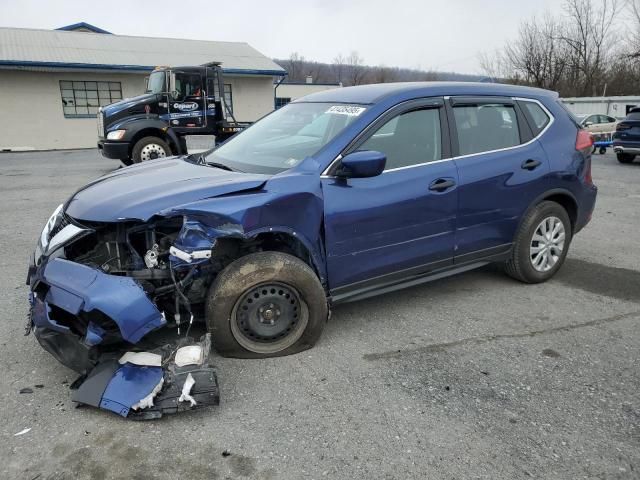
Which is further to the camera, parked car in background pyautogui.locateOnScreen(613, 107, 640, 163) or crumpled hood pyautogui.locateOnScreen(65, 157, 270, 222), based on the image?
parked car in background pyautogui.locateOnScreen(613, 107, 640, 163)

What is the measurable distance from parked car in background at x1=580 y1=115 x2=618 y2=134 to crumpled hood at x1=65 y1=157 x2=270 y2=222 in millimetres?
19582

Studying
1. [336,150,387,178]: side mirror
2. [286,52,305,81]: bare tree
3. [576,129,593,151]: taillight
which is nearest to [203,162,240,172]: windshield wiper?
[336,150,387,178]: side mirror

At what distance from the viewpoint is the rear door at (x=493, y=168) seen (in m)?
4.10

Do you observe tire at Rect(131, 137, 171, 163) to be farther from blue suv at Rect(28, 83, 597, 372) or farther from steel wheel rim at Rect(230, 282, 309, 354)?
steel wheel rim at Rect(230, 282, 309, 354)

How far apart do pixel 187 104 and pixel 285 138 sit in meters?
9.30

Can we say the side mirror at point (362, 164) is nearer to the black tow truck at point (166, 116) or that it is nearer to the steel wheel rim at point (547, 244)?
the steel wheel rim at point (547, 244)

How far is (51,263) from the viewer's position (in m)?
3.09

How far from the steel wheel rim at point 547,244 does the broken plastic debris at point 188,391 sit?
3.19m

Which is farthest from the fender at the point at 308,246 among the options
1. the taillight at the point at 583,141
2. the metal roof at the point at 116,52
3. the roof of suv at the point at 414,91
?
the metal roof at the point at 116,52

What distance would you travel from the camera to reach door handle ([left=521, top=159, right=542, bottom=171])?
439 cm

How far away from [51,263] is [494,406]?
2691 mm

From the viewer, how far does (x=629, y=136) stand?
14672 millimetres

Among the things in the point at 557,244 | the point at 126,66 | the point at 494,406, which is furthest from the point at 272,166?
the point at 126,66

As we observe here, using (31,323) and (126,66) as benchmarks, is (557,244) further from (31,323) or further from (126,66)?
(126,66)
